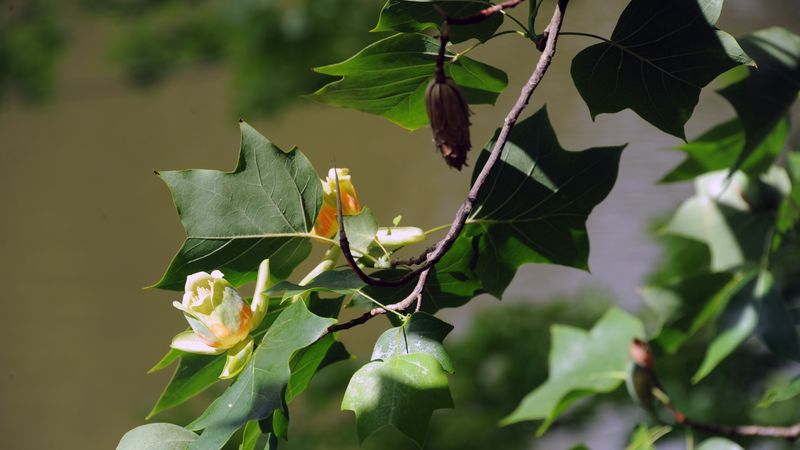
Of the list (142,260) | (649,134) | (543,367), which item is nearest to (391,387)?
(543,367)

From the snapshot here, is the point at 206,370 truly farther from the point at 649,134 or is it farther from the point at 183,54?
the point at 183,54

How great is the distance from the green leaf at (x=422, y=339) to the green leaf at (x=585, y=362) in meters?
0.19

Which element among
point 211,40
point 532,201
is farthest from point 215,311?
point 211,40

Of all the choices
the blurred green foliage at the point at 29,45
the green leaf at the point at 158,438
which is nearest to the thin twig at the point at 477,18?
the green leaf at the point at 158,438

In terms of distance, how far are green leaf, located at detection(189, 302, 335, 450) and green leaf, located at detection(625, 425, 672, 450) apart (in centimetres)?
20

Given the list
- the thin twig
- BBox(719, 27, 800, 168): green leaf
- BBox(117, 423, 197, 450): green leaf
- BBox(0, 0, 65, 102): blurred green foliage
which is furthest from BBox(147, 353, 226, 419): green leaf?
BBox(0, 0, 65, 102): blurred green foliage

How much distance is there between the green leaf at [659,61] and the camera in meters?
0.25

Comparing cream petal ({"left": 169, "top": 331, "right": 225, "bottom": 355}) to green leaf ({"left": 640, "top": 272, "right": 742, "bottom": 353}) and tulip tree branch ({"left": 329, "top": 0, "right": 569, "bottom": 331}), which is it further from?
green leaf ({"left": 640, "top": 272, "right": 742, "bottom": 353})

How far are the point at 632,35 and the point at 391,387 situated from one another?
13 cm

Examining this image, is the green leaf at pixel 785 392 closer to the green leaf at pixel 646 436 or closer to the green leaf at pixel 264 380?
the green leaf at pixel 646 436

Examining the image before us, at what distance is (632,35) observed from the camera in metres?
0.26

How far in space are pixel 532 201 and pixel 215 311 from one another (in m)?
0.10

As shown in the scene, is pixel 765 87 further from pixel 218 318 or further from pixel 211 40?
pixel 211 40

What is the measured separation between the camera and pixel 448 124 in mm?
215
